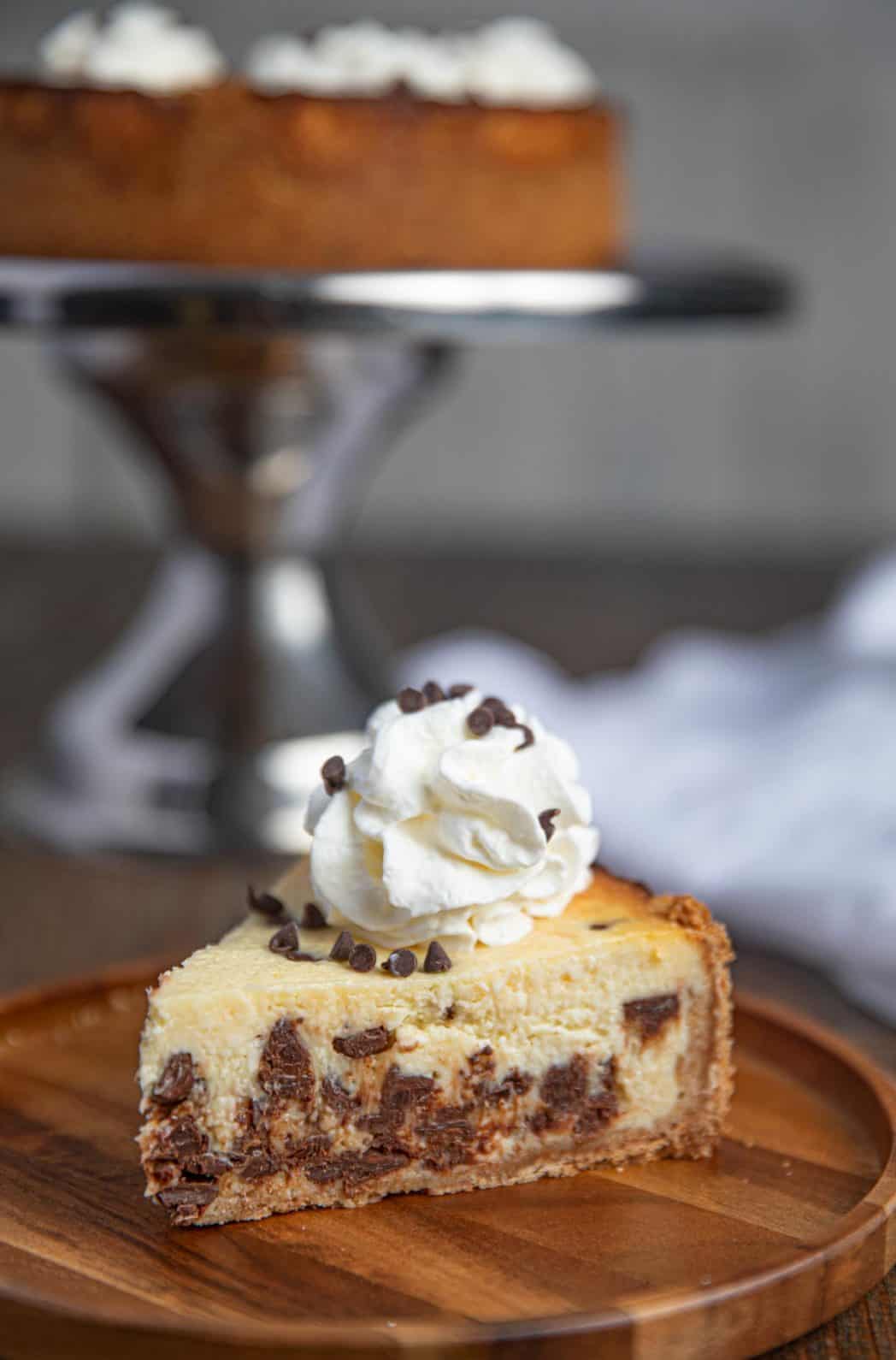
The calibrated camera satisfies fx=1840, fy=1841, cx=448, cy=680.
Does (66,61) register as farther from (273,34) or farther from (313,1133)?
(273,34)

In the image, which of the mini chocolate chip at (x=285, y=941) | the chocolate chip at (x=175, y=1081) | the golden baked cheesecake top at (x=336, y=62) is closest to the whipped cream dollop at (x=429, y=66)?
the golden baked cheesecake top at (x=336, y=62)

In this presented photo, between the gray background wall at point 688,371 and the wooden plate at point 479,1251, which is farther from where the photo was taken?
the gray background wall at point 688,371

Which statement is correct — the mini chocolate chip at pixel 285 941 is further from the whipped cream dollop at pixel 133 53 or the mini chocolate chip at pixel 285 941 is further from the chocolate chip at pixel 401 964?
the whipped cream dollop at pixel 133 53

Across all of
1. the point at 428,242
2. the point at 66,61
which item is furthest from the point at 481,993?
the point at 66,61

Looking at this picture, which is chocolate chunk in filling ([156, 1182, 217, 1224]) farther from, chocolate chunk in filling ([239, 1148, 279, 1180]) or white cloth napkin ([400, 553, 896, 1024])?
white cloth napkin ([400, 553, 896, 1024])

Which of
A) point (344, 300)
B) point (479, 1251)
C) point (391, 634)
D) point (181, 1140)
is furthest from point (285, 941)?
point (391, 634)

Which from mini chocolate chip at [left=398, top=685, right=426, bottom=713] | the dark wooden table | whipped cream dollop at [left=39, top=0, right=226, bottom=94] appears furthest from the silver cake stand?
mini chocolate chip at [left=398, top=685, right=426, bottom=713]

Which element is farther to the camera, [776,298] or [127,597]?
[127,597]
